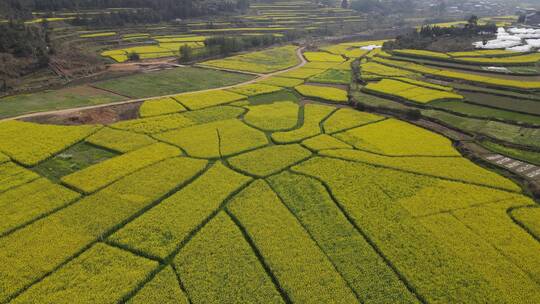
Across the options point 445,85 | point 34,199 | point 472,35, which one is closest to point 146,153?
point 34,199

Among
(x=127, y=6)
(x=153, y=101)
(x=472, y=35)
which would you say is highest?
(x=127, y=6)

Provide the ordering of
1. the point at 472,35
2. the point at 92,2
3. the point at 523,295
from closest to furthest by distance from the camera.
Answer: the point at 523,295 < the point at 472,35 < the point at 92,2

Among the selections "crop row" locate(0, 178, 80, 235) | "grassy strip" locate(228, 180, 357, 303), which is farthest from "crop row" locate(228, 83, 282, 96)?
"crop row" locate(0, 178, 80, 235)

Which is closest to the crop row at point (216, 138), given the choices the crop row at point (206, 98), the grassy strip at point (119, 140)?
the grassy strip at point (119, 140)

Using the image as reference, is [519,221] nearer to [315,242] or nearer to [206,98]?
[315,242]

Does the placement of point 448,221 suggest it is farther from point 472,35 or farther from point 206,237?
point 472,35

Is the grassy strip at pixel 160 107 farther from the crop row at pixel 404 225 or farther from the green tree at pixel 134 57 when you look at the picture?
the green tree at pixel 134 57
